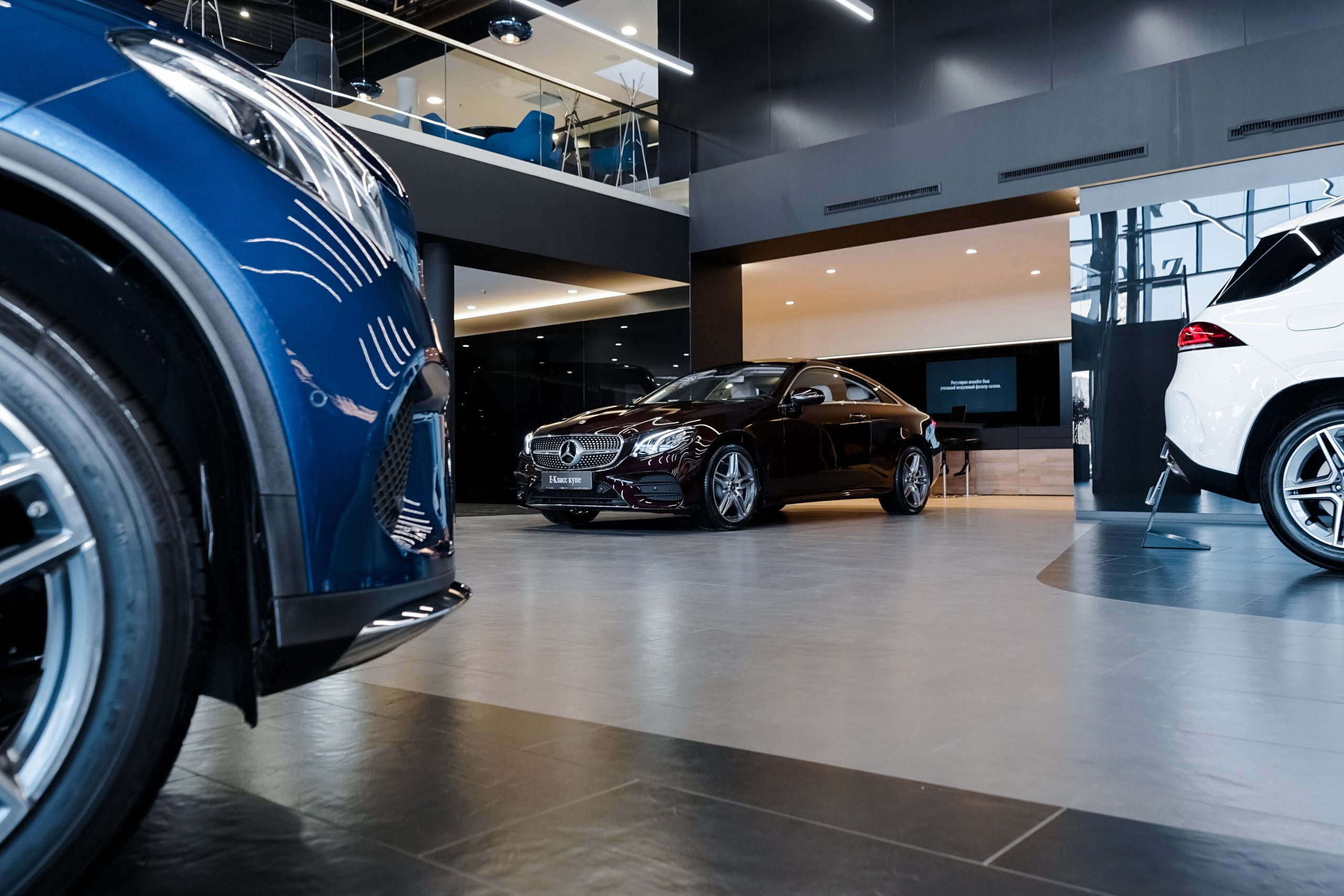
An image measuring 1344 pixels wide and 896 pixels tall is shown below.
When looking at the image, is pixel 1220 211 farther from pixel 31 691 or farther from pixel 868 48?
pixel 31 691

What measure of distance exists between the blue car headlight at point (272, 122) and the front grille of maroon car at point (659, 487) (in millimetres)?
5702

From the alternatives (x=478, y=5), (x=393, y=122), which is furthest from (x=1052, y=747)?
(x=478, y=5)

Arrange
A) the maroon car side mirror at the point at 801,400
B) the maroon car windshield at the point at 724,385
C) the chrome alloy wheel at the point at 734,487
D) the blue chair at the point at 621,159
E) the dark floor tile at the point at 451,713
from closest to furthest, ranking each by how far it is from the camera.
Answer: the dark floor tile at the point at 451,713, the chrome alloy wheel at the point at 734,487, the maroon car side mirror at the point at 801,400, the maroon car windshield at the point at 724,385, the blue chair at the point at 621,159

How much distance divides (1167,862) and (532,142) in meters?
11.0

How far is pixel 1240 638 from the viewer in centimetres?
309

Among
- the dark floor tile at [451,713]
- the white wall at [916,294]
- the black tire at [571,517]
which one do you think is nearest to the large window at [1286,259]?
the dark floor tile at [451,713]

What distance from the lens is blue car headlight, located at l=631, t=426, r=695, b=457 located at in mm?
7211

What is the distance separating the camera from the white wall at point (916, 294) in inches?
516

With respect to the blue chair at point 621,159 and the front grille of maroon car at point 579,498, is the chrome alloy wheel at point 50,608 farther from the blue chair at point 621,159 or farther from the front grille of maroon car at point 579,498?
the blue chair at point 621,159

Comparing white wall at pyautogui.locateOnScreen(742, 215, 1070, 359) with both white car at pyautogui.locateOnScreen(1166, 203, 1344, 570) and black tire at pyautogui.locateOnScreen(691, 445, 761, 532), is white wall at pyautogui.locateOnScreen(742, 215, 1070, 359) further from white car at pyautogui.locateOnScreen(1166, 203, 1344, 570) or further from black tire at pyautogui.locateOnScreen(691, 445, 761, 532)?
white car at pyautogui.locateOnScreen(1166, 203, 1344, 570)

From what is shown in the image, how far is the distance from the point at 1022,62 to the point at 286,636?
11.1m

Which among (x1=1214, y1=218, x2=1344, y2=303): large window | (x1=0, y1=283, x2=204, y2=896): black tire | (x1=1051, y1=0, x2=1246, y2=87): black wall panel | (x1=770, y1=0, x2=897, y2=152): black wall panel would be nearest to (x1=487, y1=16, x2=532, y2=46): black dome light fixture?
(x1=770, y1=0, x2=897, y2=152): black wall panel

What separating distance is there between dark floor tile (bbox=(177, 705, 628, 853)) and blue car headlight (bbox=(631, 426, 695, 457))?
196 inches

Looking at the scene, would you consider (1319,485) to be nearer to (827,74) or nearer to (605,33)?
(605,33)
